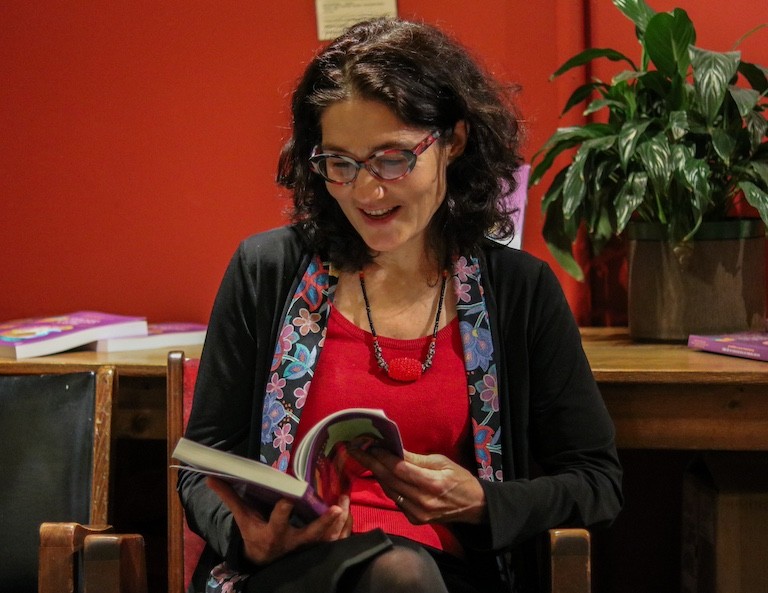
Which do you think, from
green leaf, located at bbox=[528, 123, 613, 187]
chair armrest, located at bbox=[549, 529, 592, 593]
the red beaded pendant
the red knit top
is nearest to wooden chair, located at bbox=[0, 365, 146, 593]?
the red knit top

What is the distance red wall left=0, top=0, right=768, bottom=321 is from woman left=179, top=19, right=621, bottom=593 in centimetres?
79

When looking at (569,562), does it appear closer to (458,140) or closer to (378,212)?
(378,212)

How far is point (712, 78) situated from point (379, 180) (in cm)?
82

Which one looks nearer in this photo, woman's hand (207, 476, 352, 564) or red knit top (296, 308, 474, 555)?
woman's hand (207, 476, 352, 564)

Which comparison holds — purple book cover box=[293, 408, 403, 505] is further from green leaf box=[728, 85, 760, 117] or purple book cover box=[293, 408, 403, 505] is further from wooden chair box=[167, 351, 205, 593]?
green leaf box=[728, 85, 760, 117]

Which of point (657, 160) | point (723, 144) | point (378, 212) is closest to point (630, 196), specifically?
point (657, 160)

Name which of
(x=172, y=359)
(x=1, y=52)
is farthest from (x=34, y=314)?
(x=172, y=359)

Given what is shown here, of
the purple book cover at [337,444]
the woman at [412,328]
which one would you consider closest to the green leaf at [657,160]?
the woman at [412,328]

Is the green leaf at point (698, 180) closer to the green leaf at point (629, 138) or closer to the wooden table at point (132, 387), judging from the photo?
the green leaf at point (629, 138)

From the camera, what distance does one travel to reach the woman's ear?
5.27ft

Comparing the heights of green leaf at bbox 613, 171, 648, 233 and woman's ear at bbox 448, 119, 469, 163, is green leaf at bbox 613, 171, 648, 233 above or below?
below

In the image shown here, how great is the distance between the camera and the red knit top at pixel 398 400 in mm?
1521

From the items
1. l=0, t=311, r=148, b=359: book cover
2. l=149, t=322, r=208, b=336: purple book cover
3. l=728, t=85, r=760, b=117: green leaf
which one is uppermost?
l=728, t=85, r=760, b=117: green leaf

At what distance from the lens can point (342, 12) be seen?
7.89 ft
